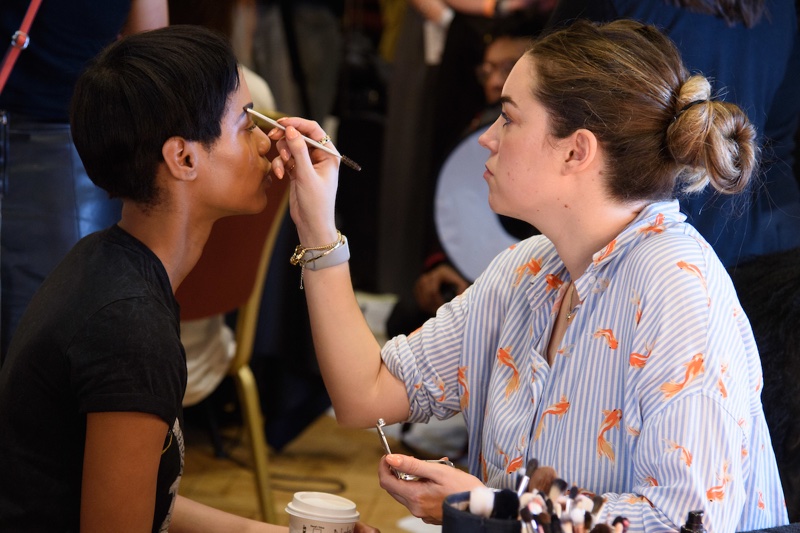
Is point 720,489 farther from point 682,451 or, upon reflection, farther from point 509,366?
point 509,366

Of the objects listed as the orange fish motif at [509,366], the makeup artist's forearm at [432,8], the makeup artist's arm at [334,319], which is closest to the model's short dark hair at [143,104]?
the makeup artist's arm at [334,319]

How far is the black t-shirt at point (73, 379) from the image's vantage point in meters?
1.04

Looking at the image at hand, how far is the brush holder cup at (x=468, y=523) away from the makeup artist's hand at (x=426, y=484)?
0.20 m

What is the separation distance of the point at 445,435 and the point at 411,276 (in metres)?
0.51

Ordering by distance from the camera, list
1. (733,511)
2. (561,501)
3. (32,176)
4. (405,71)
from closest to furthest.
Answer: (561,501)
(733,511)
(32,176)
(405,71)

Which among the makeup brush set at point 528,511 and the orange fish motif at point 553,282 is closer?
the makeup brush set at point 528,511

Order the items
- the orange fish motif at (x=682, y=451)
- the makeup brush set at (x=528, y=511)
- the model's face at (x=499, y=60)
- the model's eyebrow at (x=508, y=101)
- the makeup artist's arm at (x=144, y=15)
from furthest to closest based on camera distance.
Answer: the model's face at (x=499, y=60)
the makeup artist's arm at (x=144, y=15)
the model's eyebrow at (x=508, y=101)
the orange fish motif at (x=682, y=451)
the makeup brush set at (x=528, y=511)

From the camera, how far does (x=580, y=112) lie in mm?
1164

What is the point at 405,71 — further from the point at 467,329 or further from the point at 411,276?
the point at 467,329

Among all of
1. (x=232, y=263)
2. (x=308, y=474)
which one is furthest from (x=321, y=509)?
(x=308, y=474)

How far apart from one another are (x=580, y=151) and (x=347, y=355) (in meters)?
0.40

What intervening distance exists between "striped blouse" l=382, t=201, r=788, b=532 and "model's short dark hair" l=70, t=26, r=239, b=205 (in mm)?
400

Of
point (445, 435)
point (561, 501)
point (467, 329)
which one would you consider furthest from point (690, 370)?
point (445, 435)

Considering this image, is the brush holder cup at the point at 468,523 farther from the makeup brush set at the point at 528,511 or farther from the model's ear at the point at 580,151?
the model's ear at the point at 580,151
